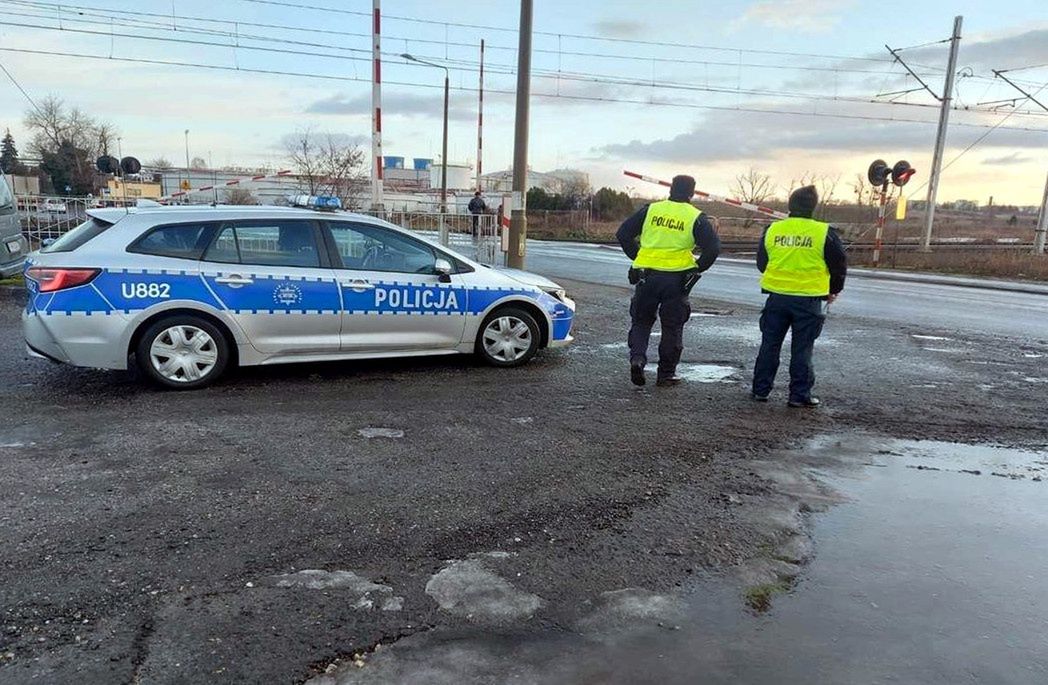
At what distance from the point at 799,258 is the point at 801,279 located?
174 millimetres

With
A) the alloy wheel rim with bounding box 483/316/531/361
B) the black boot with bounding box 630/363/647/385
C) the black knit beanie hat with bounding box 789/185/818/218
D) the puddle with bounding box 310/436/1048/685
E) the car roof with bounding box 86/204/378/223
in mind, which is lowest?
the puddle with bounding box 310/436/1048/685

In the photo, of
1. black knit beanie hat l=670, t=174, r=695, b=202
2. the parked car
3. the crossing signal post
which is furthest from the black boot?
the crossing signal post

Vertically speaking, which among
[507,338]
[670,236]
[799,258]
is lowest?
[507,338]

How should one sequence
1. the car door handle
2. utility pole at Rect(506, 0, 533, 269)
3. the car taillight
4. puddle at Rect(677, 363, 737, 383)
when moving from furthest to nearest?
1. utility pole at Rect(506, 0, 533, 269)
2. puddle at Rect(677, 363, 737, 383)
3. the car door handle
4. the car taillight

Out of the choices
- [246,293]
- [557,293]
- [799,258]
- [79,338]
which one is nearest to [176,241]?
[246,293]

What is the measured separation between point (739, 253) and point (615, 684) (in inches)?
1242

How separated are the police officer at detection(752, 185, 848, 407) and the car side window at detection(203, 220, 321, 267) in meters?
3.90

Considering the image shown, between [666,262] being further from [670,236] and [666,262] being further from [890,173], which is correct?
[890,173]

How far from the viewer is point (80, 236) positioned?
6051mm

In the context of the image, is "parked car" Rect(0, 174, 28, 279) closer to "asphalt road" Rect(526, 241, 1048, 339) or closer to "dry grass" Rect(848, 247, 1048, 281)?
"asphalt road" Rect(526, 241, 1048, 339)

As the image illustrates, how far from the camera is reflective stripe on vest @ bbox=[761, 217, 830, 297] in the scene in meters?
6.11

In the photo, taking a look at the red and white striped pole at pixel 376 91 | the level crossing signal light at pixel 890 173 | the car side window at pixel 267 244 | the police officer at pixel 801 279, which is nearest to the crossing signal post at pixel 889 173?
the level crossing signal light at pixel 890 173

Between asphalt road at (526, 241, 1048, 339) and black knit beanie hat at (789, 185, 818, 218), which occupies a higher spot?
black knit beanie hat at (789, 185, 818, 218)

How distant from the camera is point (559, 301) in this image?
762cm
